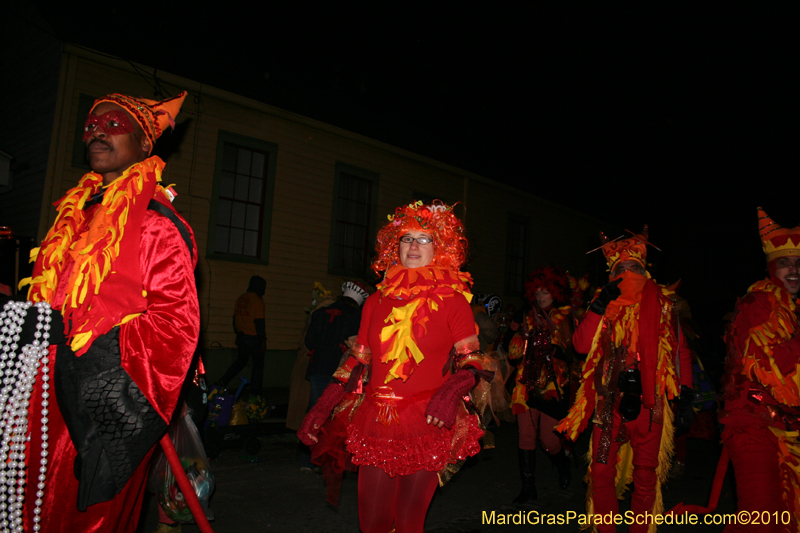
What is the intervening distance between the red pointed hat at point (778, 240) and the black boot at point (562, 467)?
2.81 m

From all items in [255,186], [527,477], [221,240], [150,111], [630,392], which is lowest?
[527,477]

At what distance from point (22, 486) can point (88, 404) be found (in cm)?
43

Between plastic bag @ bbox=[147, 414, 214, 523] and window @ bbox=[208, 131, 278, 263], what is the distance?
7.55 metres

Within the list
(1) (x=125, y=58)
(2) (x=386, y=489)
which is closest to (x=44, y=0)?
(1) (x=125, y=58)

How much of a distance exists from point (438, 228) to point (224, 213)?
8395 mm

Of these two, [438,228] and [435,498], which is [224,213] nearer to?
[435,498]

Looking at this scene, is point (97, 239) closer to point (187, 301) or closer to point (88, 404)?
point (187, 301)

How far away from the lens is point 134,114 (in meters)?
2.45

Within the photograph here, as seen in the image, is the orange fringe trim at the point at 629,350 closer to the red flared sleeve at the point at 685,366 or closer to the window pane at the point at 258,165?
the red flared sleeve at the point at 685,366

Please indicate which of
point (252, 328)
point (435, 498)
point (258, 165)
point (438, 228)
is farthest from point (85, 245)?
point (258, 165)

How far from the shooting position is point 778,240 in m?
4.14

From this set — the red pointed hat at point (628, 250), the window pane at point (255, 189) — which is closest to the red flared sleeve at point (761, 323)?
the red pointed hat at point (628, 250)

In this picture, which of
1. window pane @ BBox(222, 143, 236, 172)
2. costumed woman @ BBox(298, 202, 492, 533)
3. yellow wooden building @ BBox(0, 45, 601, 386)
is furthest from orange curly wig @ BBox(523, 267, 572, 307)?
window pane @ BBox(222, 143, 236, 172)

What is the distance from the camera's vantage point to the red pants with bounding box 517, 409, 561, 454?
5.44 metres
